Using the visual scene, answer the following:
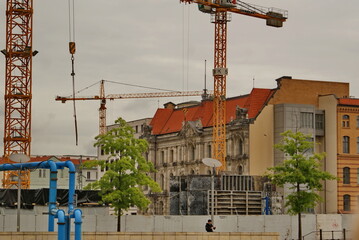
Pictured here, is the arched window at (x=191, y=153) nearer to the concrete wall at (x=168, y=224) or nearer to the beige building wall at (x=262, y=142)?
the beige building wall at (x=262, y=142)

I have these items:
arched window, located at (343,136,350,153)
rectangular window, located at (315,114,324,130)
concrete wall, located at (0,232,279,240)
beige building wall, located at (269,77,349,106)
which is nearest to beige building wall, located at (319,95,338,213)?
rectangular window, located at (315,114,324,130)

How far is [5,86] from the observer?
3447 inches

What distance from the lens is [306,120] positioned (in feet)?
308

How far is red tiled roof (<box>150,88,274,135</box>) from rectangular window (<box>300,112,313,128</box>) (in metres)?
5.69

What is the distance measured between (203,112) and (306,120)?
87.3 feet

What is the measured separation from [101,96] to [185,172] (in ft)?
247

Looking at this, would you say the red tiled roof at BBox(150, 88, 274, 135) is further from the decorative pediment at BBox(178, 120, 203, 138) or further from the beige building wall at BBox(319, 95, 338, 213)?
the beige building wall at BBox(319, 95, 338, 213)

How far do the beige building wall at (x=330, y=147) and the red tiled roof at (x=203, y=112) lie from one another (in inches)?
297

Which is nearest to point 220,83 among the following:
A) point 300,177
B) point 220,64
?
point 220,64

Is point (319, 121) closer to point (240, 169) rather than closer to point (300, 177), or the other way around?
point (240, 169)

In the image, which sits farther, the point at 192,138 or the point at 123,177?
the point at 192,138

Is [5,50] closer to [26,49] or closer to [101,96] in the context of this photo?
[26,49]

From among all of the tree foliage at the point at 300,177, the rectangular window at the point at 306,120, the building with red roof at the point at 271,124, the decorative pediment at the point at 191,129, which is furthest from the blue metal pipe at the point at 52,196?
the decorative pediment at the point at 191,129

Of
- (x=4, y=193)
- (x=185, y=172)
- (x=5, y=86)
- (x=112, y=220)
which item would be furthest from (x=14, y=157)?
(x=185, y=172)
